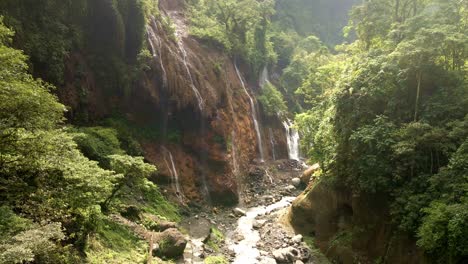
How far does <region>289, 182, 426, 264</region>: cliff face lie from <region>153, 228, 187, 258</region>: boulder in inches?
274

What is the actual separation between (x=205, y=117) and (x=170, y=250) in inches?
583

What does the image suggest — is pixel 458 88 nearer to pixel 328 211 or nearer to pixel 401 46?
pixel 401 46

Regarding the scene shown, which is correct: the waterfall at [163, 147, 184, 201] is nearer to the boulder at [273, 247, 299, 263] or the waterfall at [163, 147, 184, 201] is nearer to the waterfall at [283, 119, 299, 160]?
the boulder at [273, 247, 299, 263]

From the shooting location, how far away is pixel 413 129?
1319 centimetres

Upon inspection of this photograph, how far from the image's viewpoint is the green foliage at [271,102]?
38.6m

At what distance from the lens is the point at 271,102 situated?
39.8 metres

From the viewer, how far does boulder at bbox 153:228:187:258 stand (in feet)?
47.9

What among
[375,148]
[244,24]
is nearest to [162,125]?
[375,148]

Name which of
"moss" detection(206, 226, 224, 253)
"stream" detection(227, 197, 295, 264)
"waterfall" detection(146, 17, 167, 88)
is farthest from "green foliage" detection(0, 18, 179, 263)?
"waterfall" detection(146, 17, 167, 88)

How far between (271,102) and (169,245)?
2720 centimetres

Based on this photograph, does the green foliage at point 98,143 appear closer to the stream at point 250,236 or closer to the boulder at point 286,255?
the stream at point 250,236

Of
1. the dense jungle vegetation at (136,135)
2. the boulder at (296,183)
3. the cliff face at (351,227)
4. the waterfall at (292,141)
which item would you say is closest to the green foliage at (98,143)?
the dense jungle vegetation at (136,135)

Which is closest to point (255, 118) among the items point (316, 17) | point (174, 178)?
point (174, 178)

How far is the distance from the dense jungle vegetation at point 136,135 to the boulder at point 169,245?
0.79m
